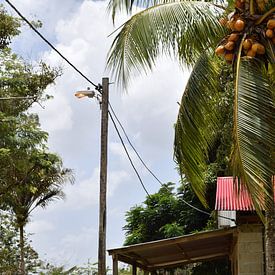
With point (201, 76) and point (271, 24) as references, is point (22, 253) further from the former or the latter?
point (271, 24)

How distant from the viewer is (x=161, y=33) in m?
9.67

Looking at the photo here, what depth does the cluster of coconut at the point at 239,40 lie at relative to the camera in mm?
8602

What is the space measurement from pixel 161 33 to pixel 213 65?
3.08ft

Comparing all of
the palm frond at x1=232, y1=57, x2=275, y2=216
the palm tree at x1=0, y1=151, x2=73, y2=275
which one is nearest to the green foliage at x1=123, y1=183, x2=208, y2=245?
the palm tree at x1=0, y1=151, x2=73, y2=275

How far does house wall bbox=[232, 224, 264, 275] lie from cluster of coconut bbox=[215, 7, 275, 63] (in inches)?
179

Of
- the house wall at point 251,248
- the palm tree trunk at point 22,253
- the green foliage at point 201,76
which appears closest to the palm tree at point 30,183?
the palm tree trunk at point 22,253

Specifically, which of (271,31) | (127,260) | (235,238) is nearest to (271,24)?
(271,31)

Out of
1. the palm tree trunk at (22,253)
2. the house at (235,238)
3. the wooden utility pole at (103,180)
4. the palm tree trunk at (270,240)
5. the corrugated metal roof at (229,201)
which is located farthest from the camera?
the palm tree trunk at (22,253)

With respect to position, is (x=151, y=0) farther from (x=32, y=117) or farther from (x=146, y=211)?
(x=146, y=211)

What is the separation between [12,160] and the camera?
62.3 feet

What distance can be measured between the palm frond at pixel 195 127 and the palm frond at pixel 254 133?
1.07m

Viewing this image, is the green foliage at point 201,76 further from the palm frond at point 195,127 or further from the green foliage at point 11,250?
the green foliage at point 11,250

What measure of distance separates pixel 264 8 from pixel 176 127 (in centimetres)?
211

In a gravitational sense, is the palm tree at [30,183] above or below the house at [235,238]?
above
